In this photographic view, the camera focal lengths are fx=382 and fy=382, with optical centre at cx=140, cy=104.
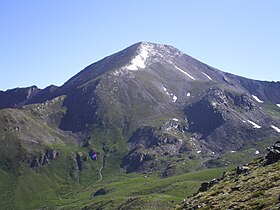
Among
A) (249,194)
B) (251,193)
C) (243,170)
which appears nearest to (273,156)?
(243,170)

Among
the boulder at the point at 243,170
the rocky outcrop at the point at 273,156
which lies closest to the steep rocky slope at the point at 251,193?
the rocky outcrop at the point at 273,156

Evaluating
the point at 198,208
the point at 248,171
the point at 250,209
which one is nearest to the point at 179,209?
the point at 198,208

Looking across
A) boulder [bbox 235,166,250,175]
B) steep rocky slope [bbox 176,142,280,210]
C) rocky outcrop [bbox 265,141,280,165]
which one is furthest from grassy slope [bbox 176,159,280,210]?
boulder [bbox 235,166,250,175]

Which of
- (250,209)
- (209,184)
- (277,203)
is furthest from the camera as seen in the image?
(209,184)

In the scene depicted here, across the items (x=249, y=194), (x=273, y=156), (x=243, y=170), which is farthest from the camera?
(x=243, y=170)

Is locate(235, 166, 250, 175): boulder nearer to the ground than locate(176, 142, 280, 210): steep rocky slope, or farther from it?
nearer to the ground

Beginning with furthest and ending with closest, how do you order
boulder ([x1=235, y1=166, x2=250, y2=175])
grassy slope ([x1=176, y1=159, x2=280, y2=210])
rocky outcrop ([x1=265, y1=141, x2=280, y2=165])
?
boulder ([x1=235, y1=166, x2=250, y2=175]) < rocky outcrop ([x1=265, y1=141, x2=280, y2=165]) < grassy slope ([x1=176, y1=159, x2=280, y2=210])

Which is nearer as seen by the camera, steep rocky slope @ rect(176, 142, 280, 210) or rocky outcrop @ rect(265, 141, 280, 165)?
steep rocky slope @ rect(176, 142, 280, 210)

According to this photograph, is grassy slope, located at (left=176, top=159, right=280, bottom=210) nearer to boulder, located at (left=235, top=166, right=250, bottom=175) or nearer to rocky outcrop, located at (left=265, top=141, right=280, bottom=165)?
rocky outcrop, located at (left=265, top=141, right=280, bottom=165)

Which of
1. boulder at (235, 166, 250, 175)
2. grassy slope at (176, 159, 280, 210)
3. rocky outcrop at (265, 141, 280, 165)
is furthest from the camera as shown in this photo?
boulder at (235, 166, 250, 175)

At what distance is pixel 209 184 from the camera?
158 ft

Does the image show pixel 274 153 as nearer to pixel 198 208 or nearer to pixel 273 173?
pixel 273 173

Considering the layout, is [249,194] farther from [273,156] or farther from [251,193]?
[273,156]

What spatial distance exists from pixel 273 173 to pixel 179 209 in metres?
10.3
